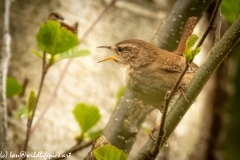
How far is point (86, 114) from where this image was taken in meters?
1.26

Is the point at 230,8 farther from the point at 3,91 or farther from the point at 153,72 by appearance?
the point at 3,91

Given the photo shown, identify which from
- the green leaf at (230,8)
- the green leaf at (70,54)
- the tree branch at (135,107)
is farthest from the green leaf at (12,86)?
the green leaf at (230,8)

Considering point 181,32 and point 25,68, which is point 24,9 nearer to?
point 25,68

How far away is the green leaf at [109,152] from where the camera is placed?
0.87 meters

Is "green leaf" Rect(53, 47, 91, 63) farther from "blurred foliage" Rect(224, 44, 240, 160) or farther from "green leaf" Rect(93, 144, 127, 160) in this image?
"blurred foliage" Rect(224, 44, 240, 160)

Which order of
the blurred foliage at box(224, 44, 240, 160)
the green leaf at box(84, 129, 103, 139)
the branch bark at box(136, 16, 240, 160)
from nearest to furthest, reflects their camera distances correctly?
the blurred foliage at box(224, 44, 240, 160), the branch bark at box(136, 16, 240, 160), the green leaf at box(84, 129, 103, 139)

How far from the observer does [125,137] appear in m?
1.27

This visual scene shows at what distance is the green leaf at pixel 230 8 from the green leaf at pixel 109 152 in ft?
1.89

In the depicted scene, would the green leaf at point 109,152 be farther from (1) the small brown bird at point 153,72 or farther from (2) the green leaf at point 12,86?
(2) the green leaf at point 12,86

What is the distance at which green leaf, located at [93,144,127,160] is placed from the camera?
87 cm

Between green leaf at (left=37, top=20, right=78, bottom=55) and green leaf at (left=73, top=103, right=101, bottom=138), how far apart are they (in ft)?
0.73

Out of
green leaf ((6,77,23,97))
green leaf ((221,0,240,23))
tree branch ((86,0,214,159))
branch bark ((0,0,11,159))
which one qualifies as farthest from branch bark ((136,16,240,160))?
green leaf ((6,77,23,97))

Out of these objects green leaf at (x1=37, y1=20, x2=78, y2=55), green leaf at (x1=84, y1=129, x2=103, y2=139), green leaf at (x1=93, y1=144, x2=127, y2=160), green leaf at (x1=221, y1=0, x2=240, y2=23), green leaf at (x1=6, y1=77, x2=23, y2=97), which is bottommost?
green leaf at (x1=84, y1=129, x2=103, y2=139)

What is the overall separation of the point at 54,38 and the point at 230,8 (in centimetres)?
58
